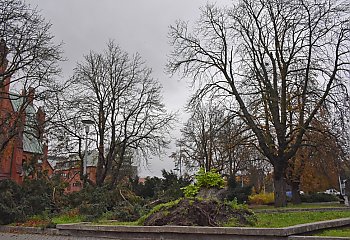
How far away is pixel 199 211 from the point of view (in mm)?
12492

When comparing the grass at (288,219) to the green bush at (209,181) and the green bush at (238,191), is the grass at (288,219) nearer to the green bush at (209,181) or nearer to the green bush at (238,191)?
the green bush at (209,181)

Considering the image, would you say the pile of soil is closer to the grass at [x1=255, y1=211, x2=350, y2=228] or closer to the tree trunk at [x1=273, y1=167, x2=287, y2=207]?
the grass at [x1=255, y1=211, x2=350, y2=228]

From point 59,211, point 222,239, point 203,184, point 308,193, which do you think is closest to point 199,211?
point 222,239

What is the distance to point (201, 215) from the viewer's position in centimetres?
1238

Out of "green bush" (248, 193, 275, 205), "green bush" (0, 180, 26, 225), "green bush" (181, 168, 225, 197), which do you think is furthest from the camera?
"green bush" (248, 193, 275, 205)

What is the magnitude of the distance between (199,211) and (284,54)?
57.5ft

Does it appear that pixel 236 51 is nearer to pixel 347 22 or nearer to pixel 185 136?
pixel 347 22

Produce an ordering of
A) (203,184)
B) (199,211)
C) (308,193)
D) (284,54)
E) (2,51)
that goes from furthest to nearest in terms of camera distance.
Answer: (308,193), (284,54), (2,51), (203,184), (199,211)

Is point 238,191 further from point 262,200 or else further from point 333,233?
point 333,233

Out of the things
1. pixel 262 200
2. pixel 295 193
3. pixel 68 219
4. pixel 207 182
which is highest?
pixel 295 193

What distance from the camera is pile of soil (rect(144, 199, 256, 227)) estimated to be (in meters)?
12.2

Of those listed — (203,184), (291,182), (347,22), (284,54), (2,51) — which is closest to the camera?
(203,184)

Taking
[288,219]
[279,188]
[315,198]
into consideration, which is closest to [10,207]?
[288,219]

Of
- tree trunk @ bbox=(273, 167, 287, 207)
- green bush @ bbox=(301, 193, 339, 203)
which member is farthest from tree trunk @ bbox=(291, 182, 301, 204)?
tree trunk @ bbox=(273, 167, 287, 207)
